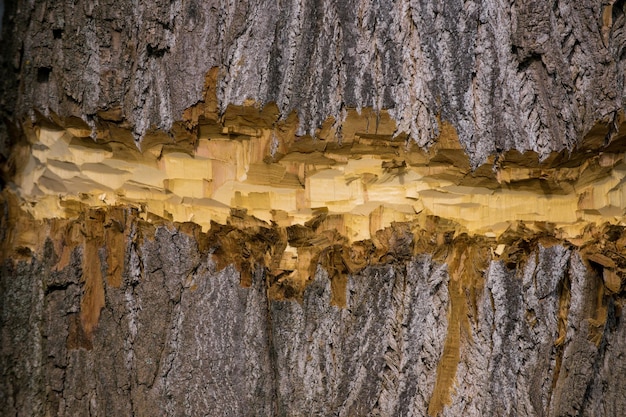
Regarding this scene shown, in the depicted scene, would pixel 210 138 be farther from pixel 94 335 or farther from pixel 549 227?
pixel 549 227

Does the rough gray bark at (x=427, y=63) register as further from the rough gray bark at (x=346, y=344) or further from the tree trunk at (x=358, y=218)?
the rough gray bark at (x=346, y=344)

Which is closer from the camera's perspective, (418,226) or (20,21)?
(418,226)

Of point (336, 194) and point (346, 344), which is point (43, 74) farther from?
point (346, 344)

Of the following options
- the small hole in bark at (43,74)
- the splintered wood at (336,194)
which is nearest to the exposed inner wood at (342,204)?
the splintered wood at (336,194)

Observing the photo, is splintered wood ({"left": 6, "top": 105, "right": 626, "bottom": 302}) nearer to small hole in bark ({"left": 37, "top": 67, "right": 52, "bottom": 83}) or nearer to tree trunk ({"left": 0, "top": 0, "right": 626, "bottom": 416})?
tree trunk ({"left": 0, "top": 0, "right": 626, "bottom": 416})

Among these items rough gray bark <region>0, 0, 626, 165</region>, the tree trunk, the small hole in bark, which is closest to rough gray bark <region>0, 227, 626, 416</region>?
the tree trunk

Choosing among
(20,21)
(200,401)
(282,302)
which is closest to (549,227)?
(282,302)

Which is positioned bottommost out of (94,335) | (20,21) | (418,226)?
(94,335)
